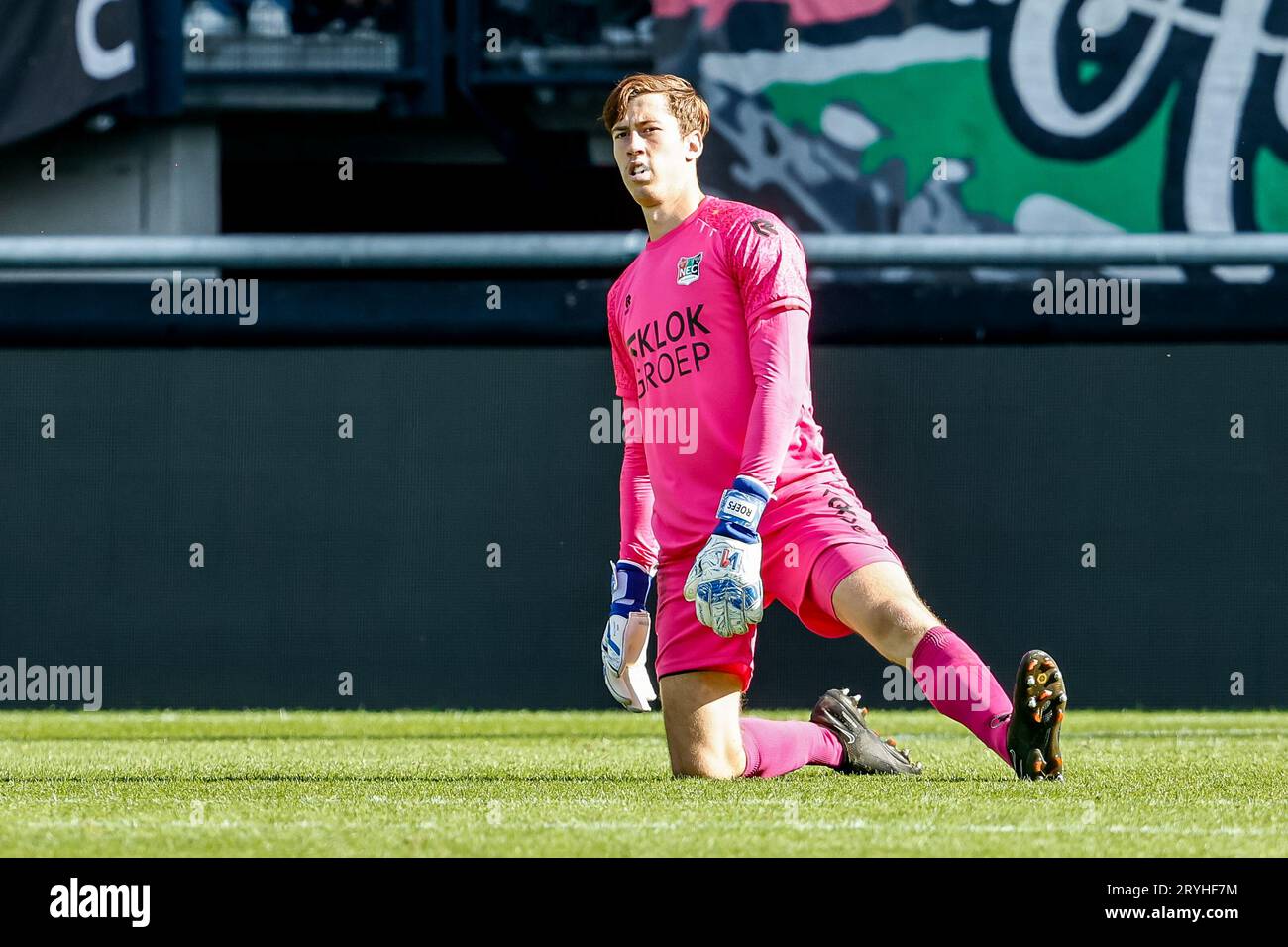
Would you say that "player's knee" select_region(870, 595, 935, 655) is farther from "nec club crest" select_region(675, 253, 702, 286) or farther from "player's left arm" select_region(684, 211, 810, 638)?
"nec club crest" select_region(675, 253, 702, 286)

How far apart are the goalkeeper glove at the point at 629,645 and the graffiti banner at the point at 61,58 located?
234 inches

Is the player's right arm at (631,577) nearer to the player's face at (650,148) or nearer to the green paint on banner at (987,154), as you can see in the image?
the player's face at (650,148)

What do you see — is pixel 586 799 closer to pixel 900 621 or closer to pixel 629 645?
pixel 629 645

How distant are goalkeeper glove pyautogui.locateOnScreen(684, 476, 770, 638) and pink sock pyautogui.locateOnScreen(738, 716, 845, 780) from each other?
59cm

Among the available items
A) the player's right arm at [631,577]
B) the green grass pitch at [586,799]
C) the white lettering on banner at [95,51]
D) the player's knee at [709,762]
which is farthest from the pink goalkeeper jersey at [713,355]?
the white lettering on banner at [95,51]

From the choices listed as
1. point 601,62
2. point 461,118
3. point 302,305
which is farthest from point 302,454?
point 461,118

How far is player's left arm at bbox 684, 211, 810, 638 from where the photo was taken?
3961mm

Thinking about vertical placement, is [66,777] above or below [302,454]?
below

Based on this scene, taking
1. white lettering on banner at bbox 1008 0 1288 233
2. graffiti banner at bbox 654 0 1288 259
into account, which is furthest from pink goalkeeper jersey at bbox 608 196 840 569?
white lettering on banner at bbox 1008 0 1288 233

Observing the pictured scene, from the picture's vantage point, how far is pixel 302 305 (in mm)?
7617

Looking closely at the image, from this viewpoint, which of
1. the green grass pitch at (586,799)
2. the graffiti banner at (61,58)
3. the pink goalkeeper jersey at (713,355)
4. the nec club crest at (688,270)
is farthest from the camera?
the graffiti banner at (61,58)

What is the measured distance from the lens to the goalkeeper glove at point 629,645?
4602mm

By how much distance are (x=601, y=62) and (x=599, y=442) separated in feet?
14.5
